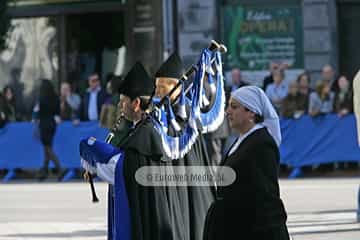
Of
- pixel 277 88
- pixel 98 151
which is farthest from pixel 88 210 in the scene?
pixel 98 151

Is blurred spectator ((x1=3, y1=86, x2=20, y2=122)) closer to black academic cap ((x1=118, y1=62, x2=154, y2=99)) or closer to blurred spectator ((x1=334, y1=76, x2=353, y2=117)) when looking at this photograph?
blurred spectator ((x1=334, y1=76, x2=353, y2=117))

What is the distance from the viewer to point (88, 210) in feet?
51.0

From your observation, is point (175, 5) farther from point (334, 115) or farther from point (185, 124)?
point (185, 124)

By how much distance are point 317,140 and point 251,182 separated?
1383 cm

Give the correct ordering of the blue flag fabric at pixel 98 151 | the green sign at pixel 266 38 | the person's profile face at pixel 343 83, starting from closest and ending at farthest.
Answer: the blue flag fabric at pixel 98 151
the person's profile face at pixel 343 83
the green sign at pixel 266 38

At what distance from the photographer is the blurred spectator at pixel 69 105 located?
73.5 feet

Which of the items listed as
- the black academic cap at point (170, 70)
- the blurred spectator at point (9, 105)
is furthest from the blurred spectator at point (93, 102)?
the black academic cap at point (170, 70)

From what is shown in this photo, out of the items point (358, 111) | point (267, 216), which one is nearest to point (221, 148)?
point (358, 111)

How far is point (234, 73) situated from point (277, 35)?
4.06m

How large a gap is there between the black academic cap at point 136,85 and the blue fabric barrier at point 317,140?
1222 centimetres

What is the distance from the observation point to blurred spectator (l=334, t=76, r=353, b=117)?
20.5 m

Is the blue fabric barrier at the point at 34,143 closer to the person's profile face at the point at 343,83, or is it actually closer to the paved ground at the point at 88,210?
the paved ground at the point at 88,210

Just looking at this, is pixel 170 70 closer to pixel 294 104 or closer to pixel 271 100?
pixel 294 104

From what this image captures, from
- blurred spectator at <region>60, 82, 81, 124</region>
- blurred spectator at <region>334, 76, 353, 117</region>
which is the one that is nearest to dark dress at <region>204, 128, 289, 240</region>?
blurred spectator at <region>334, 76, 353, 117</region>
